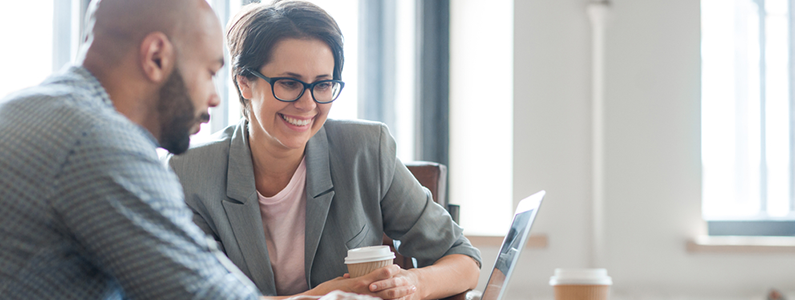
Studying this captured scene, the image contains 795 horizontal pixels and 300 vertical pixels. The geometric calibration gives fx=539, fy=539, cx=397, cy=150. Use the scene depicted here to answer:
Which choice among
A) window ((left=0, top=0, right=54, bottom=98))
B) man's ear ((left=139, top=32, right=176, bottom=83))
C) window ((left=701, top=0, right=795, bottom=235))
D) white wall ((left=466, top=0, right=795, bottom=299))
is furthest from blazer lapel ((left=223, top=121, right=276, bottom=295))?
window ((left=701, top=0, right=795, bottom=235))

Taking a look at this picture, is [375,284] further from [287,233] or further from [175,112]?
[175,112]

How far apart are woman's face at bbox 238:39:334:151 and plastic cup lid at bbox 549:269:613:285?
2.14 ft

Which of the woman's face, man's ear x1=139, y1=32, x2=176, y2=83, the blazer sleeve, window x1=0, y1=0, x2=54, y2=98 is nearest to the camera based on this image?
man's ear x1=139, y1=32, x2=176, y2=83

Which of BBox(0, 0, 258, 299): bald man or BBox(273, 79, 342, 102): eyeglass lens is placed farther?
BBox(273, 79, 342, 102): eyeglass lens

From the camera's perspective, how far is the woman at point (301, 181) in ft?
4.06

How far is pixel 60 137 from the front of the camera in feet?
1.84

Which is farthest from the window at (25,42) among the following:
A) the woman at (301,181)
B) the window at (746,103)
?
the window at (746,103)

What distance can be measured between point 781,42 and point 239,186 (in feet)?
8.48

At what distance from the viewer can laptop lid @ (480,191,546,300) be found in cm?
86

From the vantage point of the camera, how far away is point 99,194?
548 mm

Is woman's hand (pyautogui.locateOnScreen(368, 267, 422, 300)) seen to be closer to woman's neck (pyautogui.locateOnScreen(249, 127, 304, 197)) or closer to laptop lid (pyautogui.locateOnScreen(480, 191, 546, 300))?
laptop lid (pyautogui.locateOnScreen(480, 191, 546, 300))

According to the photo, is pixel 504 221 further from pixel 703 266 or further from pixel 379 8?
pixel 379 8

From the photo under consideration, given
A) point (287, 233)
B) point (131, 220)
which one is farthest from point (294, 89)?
point (131, 220)

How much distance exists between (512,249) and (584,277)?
0.14 m
